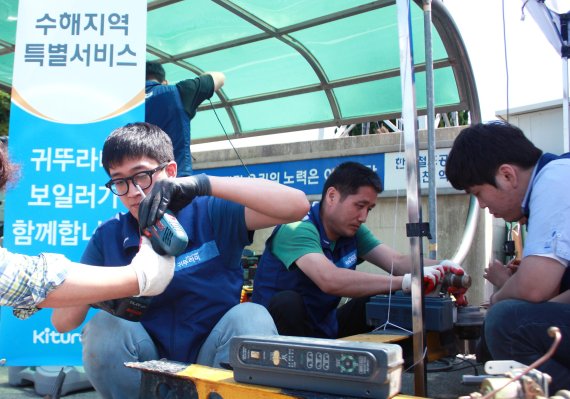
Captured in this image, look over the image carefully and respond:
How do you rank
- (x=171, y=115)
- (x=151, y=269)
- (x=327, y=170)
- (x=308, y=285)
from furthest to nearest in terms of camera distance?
(x=327, y=170)
(x=171, y=115)
(x=308, y=285)
(x=151, y=269)

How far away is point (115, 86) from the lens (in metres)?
2.69

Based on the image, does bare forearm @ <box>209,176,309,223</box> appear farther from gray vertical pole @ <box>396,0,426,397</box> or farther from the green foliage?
the green foliage

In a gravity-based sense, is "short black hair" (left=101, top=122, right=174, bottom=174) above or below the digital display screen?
above

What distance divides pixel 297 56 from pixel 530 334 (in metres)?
3.22

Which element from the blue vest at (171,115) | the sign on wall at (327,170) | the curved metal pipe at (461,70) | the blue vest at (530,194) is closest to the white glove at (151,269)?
the blue vest at (530,194)

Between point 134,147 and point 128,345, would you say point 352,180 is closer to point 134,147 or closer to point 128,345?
point 134,147

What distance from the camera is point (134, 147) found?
1769 millimetres

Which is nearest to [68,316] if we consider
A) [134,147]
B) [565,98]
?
[134,147]

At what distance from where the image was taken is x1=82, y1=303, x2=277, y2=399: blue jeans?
1.66m

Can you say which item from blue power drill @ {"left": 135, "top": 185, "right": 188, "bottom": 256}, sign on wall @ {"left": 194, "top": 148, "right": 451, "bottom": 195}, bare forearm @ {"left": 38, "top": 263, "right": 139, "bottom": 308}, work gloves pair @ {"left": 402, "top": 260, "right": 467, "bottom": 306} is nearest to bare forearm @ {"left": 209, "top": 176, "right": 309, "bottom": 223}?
blue power drill @ {"left": 135, "top": 185, "right": 188, "bottom": 256}

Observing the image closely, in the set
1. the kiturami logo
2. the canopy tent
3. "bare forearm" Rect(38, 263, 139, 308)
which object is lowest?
the kiturami logo

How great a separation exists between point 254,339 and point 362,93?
3.63 metres

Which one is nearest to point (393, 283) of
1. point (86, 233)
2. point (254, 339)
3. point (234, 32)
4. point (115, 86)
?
point (254, 339)

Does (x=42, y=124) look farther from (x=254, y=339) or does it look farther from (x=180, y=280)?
(x=254, y=339)
